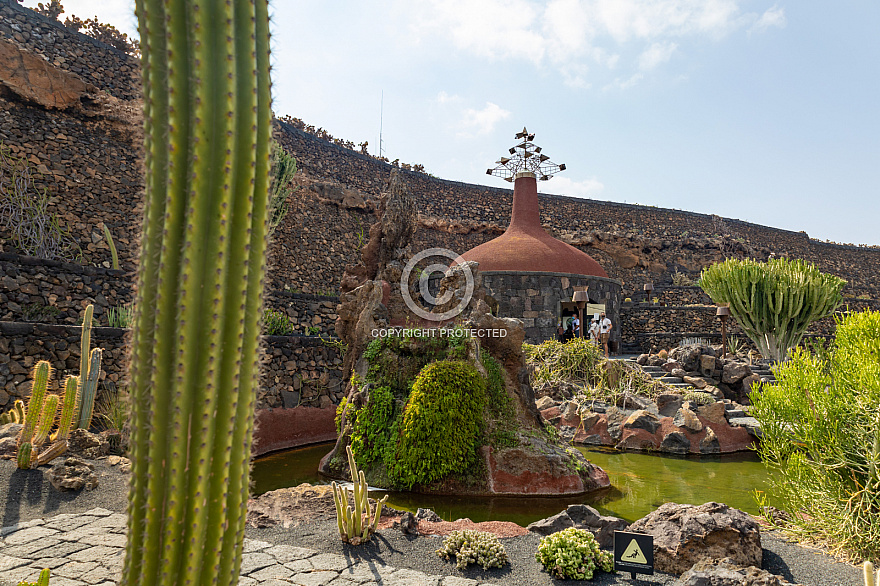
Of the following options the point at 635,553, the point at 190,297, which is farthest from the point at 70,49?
the point at 635,553

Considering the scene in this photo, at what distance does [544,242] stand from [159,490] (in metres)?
18.4

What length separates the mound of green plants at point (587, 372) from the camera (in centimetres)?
1270

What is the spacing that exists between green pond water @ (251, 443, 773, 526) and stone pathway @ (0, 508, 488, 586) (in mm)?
2466

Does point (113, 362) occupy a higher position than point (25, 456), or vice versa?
point (113, 362)

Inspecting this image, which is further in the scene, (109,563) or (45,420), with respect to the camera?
(45,420)

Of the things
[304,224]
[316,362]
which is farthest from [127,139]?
[316,362]

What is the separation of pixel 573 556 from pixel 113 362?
8580 mm

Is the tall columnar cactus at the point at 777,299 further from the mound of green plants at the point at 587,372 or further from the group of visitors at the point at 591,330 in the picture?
the mound of green plants at the point at 587,372

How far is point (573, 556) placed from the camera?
12.5ft

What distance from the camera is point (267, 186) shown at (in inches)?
80.4

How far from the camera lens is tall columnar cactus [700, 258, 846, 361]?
16734 millimetres

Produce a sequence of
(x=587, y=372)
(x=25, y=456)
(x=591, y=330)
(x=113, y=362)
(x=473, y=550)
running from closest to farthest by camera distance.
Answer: (x=473, y=550) → (x=25, y=456) → (x=113, y=362) → (x=587, y=372) → (x=591, y=330)

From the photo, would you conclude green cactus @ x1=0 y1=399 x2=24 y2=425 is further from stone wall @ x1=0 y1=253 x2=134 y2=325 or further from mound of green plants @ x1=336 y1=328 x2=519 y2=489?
mound of green plants @ x1=336 y1=328 x2=519 y2=489

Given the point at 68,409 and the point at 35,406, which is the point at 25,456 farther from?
the point at 68,409
